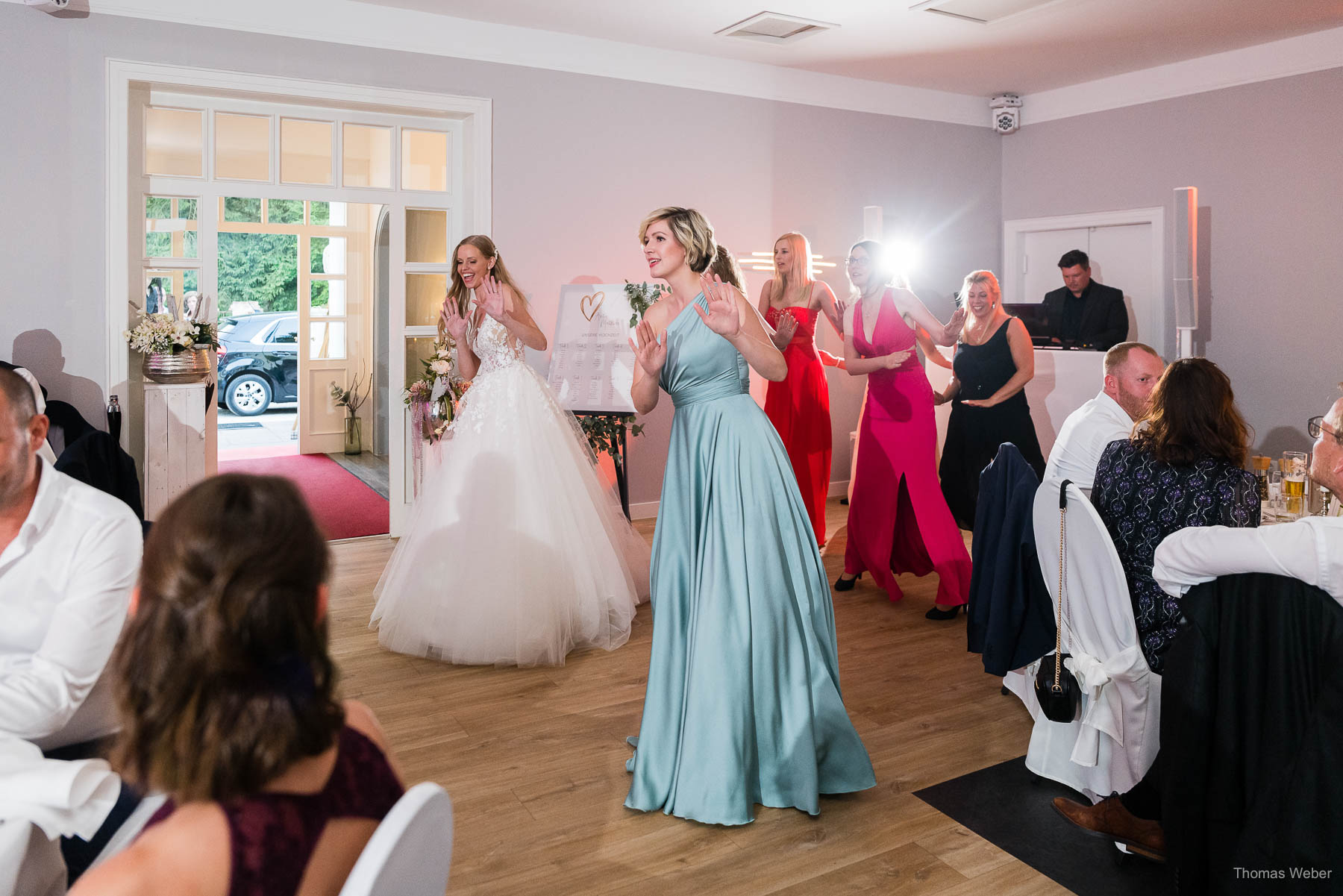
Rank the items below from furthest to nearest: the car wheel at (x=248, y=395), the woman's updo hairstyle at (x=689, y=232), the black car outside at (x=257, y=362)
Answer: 1. the car wheel at (x=248, y=395)
2. the black car outside at (x=257, y=362)
3. the woman's updo hairstyle at (x=689, y=232)

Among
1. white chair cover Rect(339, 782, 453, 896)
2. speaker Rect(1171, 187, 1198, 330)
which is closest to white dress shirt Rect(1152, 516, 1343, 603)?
white chair cover Rect(339, 782, 453, 896)

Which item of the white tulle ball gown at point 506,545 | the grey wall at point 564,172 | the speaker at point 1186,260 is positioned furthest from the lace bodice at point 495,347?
the speaker at point 1186,260

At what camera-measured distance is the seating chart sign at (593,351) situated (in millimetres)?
5523

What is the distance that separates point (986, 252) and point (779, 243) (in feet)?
11.3

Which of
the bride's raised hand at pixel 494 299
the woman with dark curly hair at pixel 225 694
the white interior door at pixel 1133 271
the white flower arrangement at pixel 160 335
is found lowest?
the woman with dark curly hair at pixel 225 694

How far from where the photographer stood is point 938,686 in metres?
3.72

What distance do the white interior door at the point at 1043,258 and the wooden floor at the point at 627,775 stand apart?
4472 mm

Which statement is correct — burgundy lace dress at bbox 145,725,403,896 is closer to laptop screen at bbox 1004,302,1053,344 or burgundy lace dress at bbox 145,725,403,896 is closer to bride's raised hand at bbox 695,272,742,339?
bride's raised hand at bbox 695,272,742,339

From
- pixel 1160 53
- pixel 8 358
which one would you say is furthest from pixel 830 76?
pixel 8 358

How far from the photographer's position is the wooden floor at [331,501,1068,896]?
95.3 inches

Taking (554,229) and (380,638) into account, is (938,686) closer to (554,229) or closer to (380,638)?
(380,638)

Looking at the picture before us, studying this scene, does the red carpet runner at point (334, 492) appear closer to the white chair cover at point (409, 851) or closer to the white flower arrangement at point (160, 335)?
the white flower arrangement at point (160, 335)

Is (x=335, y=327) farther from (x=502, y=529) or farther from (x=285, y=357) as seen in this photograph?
(x=502, y=529)

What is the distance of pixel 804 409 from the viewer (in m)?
5.63
